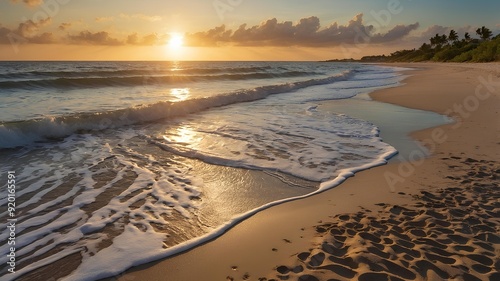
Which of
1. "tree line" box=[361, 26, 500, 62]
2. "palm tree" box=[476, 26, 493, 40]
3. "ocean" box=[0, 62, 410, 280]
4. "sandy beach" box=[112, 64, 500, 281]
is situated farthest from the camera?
"palm tree" box=[476, 26, 493, 40]

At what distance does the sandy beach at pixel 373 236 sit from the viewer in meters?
3.08

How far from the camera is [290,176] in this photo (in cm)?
597

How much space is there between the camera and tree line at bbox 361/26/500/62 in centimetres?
5394

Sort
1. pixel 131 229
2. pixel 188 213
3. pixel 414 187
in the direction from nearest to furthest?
pixel 131 229
pixel 188 213
pixel 414 187

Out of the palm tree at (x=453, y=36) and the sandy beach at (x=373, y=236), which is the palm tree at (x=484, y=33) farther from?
the sandy beach at (x=373, y=236)

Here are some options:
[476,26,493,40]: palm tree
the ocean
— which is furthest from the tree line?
the ocean

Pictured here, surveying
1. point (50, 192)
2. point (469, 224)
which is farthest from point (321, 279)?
point (50, 192)

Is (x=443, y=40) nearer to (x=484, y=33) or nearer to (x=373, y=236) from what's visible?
(x=484, y=33)

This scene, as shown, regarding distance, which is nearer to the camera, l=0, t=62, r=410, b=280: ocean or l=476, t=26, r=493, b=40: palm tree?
l=0, t=62, r=410, b=280: ocean

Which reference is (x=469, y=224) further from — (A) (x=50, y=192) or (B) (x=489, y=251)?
(A) (x=50, y=192)

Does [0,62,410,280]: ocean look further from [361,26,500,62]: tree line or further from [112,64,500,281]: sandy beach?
[361,26,500,62]: tree line

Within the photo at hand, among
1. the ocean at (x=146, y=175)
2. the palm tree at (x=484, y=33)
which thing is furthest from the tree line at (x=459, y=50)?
the ocean at (x=146, y=175)

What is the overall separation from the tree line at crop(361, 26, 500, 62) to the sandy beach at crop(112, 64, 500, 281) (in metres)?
60.6

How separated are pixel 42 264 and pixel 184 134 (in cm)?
652
